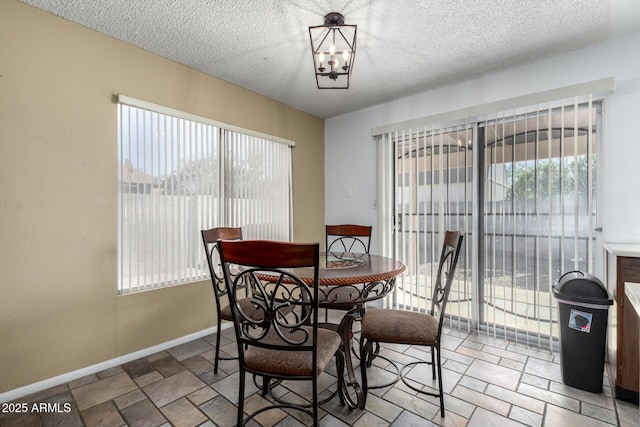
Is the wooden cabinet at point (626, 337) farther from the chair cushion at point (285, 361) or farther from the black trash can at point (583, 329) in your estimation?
the chair cushion at point (285, 361)

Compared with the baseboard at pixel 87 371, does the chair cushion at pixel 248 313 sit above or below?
above

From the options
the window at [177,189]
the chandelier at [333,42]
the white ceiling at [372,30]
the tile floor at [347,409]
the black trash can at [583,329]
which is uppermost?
the white ceiling at [372,30]

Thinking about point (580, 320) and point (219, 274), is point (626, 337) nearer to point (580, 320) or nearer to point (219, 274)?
point (580, 320)

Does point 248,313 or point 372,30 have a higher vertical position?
point 372,30

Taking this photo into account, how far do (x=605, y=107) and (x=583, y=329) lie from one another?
1746 mm

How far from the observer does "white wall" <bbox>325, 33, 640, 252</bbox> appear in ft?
7.34

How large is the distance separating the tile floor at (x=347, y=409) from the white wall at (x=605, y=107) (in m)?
1.29

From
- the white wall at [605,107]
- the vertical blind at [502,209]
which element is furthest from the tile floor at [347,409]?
the white wall at [605,107]

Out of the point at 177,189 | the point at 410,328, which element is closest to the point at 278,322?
the point at 410,328

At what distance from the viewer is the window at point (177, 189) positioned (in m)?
2.42

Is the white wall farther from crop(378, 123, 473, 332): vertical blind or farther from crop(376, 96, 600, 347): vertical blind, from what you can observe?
crop(378, 123, 473, 332): vertical blind

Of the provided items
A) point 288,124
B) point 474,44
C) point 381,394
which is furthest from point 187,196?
point 474,44

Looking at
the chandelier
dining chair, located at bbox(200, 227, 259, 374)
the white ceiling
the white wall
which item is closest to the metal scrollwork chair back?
dining chair, located at bbox(200, 227, 259, 374)

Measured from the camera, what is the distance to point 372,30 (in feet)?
7.34
